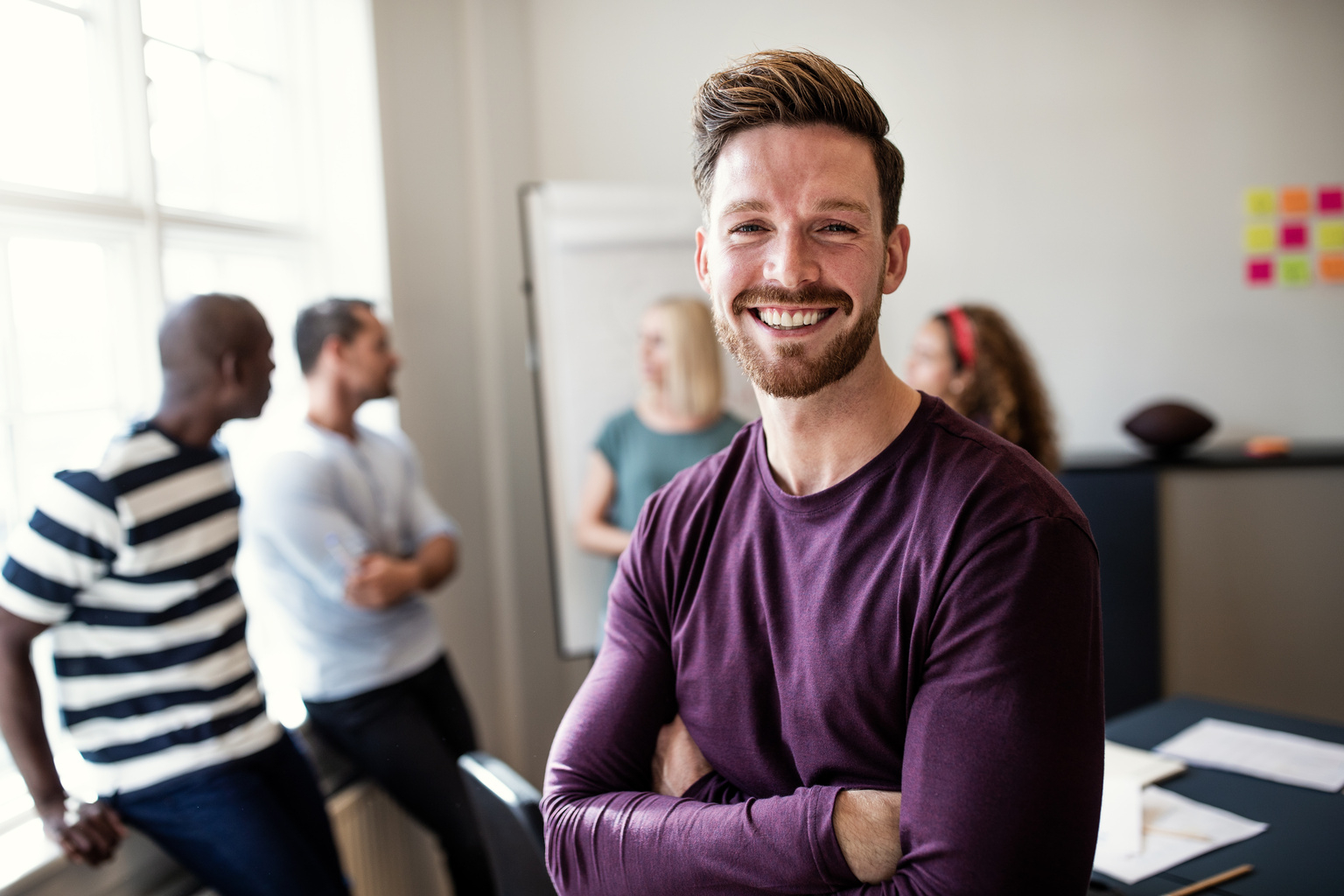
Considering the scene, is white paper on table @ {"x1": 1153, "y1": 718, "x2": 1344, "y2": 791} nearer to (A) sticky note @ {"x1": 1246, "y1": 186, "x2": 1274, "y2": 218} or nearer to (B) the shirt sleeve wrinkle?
(B) the shirt sleeve wrinkle

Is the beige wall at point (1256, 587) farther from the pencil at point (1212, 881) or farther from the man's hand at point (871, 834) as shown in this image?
the man's hand at point (871, 834)

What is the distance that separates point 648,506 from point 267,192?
6.37 feet

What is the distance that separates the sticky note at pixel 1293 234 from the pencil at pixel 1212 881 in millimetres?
2764

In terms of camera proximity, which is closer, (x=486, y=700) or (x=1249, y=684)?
(x=1249, y=684)

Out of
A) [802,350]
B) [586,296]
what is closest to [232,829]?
[802,350]

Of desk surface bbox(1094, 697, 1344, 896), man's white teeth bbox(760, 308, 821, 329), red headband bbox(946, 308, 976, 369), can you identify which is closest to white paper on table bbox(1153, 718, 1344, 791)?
desk surface bbox(1094, 697, 1344, 896)

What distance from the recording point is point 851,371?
1.11 meters

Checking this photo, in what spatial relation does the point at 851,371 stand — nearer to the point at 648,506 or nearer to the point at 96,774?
the point at 648,506

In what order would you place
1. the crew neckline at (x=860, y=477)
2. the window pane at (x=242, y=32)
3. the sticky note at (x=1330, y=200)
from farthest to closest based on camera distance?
the sticky note at (x=1330, y=200) → the window pane at (x=242, y=32) → the crew neckline at (x=860, y=477)

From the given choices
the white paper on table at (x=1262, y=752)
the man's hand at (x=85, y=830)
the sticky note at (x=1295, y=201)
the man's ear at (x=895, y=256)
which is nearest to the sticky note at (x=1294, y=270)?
the sticky note at (x=1295, y=201)

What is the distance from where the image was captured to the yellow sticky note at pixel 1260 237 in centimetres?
334

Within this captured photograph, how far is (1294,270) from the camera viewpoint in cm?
333

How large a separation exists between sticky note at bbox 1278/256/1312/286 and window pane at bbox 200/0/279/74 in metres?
3.45

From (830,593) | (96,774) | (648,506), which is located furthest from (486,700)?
(830,593)
